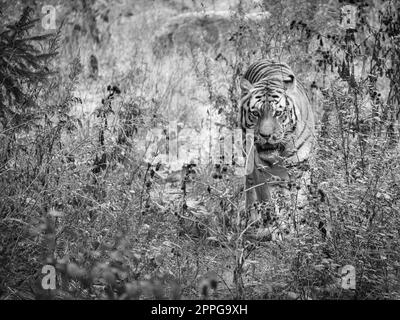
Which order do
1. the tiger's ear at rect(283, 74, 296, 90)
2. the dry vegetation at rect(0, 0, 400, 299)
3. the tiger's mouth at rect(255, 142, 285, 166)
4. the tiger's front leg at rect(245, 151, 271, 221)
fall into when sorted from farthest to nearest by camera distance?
the tiger's ear at rect(283, 74, 296, 90), the tiger's front leg at rect(245, 151, 271, 221), the tiger's mouth at rect(255, 142, 285, 166), the dry vegetation at rect(0, 0, 400, 299)

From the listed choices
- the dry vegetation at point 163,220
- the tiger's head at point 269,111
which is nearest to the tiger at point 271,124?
the tiger's head at point 269,111

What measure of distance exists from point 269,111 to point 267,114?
0.10ft

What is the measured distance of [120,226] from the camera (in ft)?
12.3

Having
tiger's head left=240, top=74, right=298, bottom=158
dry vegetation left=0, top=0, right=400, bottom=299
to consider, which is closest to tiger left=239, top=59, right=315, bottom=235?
tiger's head left=240, top=74, right=298, bottom=158

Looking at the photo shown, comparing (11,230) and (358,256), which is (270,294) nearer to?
(358,256)

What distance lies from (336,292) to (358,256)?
0.30 meters

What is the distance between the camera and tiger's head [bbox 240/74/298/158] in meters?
4.68

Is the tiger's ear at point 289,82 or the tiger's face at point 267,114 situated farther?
the tiger's ear at point 289,82

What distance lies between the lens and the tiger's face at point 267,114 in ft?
15.4

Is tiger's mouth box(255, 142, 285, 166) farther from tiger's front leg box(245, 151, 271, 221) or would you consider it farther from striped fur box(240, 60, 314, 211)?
tiger's front leg box(245, 151, 271, 221)

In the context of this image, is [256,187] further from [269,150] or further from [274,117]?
[274,117]

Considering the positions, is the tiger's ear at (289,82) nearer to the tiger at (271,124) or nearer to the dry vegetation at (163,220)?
the tiger at (271,124)

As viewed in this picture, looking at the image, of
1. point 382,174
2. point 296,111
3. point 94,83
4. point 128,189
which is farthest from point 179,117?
point 382,174

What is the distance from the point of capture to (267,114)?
4844mm
